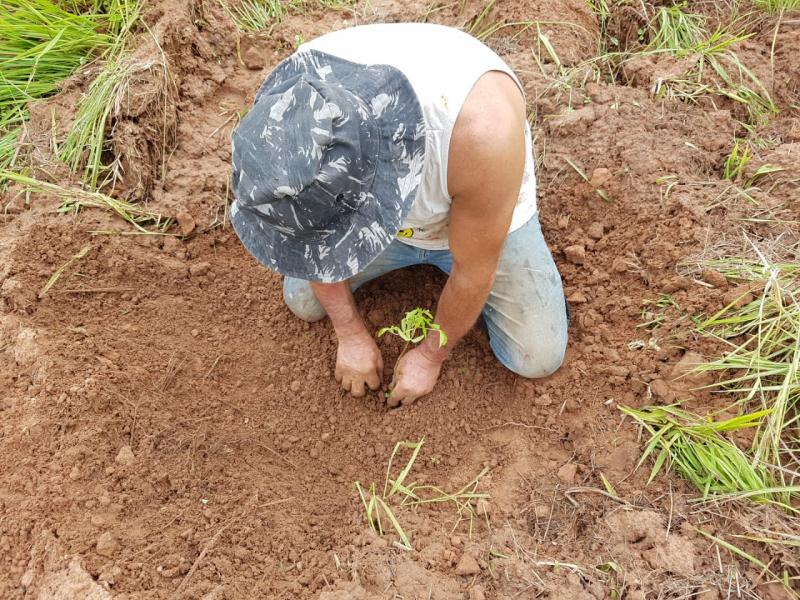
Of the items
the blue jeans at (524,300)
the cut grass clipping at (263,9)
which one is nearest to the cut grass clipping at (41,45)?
the cut grass clipping at (263,9)

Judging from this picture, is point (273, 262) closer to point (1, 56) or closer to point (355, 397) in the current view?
point (355, 397)

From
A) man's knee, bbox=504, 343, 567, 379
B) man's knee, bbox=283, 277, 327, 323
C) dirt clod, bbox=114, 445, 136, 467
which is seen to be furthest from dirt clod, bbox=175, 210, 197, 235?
man's knee, bbox=504, 343, 567, 379

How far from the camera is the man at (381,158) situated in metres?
1.09

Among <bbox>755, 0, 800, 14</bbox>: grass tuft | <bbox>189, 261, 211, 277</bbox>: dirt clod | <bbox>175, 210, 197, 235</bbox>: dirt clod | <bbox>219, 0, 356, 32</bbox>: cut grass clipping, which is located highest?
<bbox>219, 0, 356, 32</bbox>: cut grass clipping

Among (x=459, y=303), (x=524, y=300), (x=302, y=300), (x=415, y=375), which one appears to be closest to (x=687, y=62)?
(x=524, y=300)

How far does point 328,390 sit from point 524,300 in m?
0.68

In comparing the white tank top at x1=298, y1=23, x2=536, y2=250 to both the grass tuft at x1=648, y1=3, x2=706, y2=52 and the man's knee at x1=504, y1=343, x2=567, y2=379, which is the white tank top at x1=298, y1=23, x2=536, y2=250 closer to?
the man's knee at x1=504, y1=343, x2=567, y2=379

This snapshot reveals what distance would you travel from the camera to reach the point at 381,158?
3.84ft

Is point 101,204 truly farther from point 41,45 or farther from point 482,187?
point 482,187

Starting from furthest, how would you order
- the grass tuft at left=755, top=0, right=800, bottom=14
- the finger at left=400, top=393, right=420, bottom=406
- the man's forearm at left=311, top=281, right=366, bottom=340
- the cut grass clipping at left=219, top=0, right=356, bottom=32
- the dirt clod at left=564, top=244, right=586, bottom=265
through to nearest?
the cut grass clipping at left=219, top=0, right=356, bottom=32, the grass tuft at left=755, top=0, right=800, bottom=14, the dirt clod at left=564, top=244, right=586, bottom=265, the finger at left=400, top=393, right=420, bottom=406, the man's forearm at left=311, top=281, right=366, bottom=340

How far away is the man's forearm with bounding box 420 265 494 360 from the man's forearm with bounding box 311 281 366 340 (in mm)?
231

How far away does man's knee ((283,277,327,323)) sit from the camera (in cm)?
195

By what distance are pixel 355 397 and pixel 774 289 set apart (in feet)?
3.99

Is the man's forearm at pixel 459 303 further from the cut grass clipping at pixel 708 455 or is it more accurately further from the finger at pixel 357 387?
the cut grass clipping at pixel 708 455
